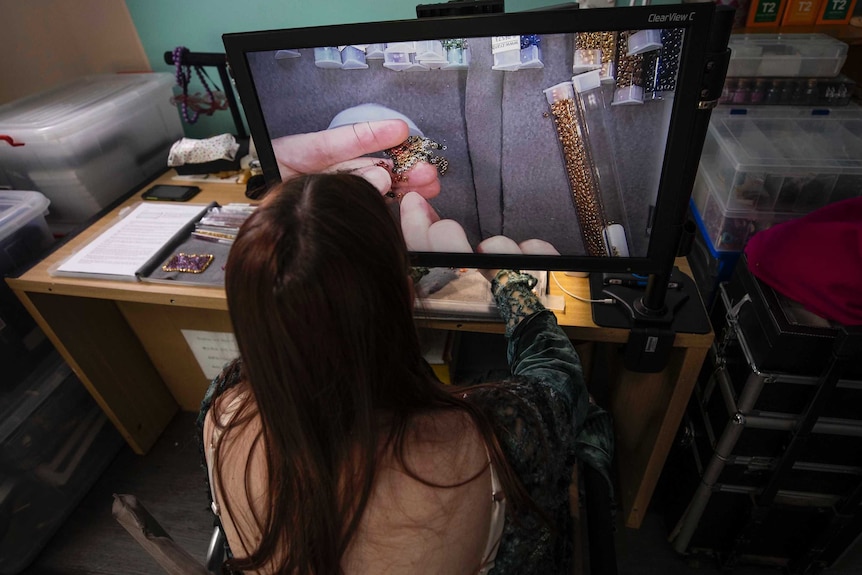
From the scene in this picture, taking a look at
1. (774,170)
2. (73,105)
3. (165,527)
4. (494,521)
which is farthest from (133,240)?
(774,170)

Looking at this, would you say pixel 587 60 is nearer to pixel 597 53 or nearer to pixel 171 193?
pixel 597 53

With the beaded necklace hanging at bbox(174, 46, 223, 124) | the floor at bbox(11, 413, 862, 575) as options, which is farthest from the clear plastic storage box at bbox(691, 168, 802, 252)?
the beaded necklace hanging at bbox(174, 46, 223, 124)

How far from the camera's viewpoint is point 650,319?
36.0 inches

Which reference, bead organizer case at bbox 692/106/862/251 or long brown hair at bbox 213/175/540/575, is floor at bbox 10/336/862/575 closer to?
bead organizer case at bbox 692/106/862/251

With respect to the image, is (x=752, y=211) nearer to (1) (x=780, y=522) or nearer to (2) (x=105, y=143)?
(1) (x=780, y=522)

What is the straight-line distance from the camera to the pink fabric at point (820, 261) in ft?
2.57

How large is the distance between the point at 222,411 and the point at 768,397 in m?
0.91

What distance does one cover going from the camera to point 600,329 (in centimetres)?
93

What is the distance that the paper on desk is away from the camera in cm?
114

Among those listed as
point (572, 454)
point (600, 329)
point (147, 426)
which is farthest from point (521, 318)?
point (147, 426)

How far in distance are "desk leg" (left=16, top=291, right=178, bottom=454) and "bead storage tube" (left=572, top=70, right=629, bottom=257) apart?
1.28m

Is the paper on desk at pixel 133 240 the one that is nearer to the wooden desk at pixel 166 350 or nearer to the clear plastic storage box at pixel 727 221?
the wooden desk at pixel 166 350

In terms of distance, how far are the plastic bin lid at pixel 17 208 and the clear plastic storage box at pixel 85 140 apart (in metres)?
0.09

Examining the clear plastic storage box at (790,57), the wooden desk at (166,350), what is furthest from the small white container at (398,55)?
the clear plastic storage box at (790,57)
